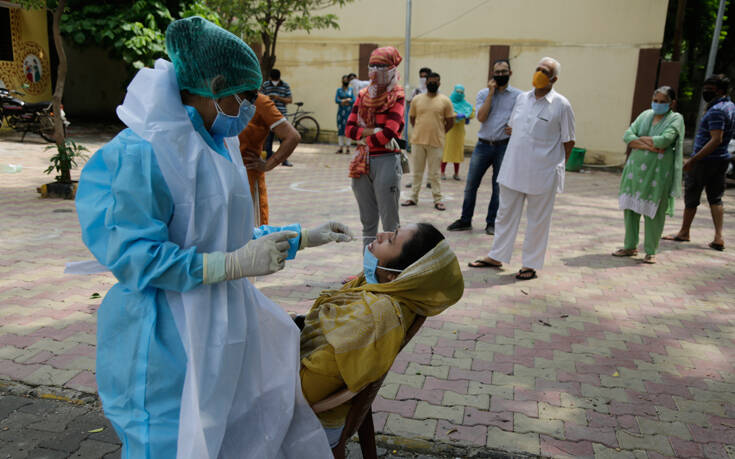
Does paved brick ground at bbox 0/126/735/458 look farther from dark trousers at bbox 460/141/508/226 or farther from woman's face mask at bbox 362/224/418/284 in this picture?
woman's face mask at bbox 362/224/418/284

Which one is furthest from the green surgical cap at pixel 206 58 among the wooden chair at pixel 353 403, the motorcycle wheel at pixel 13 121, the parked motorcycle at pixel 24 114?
the motorcycle wheel at pixel 13 121

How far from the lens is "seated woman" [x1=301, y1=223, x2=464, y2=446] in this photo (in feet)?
6.14

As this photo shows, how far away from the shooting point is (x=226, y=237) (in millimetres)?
1689

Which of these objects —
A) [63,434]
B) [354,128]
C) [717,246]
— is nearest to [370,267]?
[63,434]

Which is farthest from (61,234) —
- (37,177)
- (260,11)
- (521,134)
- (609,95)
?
(609,95)

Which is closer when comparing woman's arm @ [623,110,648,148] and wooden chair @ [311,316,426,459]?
wooden chair @ [311,316,426,459]

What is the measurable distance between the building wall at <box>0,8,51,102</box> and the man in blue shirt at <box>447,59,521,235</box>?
41.7 ft

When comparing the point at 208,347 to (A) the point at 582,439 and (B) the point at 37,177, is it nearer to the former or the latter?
(A) the point at 582,439

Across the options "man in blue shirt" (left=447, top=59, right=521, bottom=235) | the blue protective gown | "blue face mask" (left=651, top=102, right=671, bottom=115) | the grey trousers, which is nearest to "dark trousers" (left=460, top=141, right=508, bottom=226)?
"man in blue shirt" (left=447, top=59, right=521, bottom=235)

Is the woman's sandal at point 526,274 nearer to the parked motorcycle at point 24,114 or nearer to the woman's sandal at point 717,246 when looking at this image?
the woman's sandal at point 717,246

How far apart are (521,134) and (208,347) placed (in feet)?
13.7

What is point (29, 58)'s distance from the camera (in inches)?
581

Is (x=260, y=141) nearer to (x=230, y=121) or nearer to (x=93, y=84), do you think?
(x=230, y=121)

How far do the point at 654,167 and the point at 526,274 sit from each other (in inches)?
76.2
